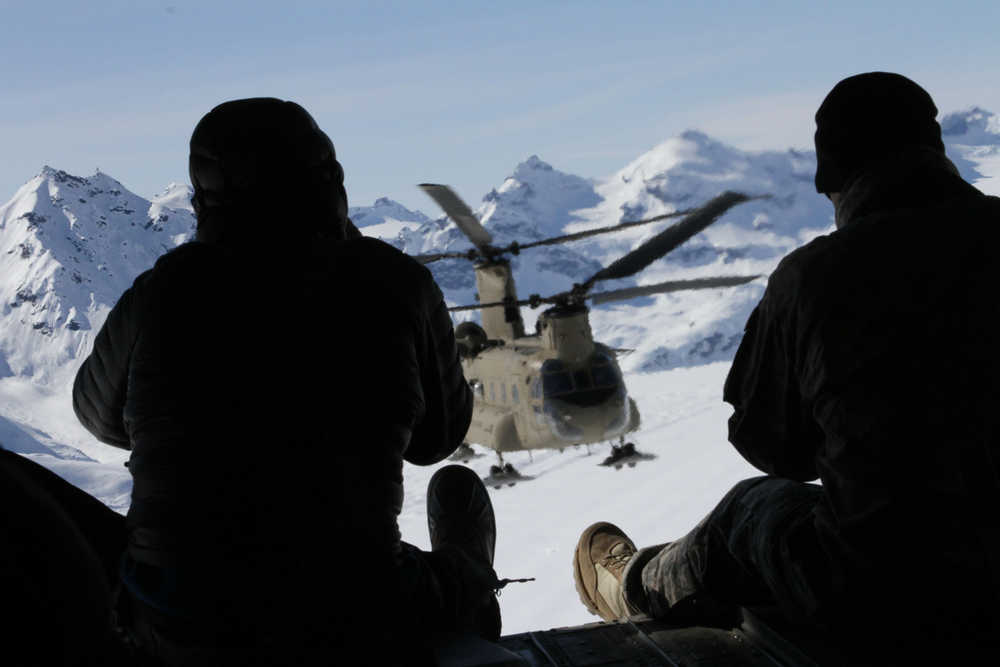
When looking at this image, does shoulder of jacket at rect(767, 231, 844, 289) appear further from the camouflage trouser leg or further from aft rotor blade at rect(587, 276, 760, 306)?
aft rotor blade at rect(587, 276, 760, 306)

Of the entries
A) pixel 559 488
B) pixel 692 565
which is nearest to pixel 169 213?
pixel 559 488

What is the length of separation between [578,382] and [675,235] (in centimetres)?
275

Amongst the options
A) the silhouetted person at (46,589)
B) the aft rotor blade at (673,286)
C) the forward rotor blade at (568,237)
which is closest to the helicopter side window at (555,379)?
the aft rotor blade at (673,286)

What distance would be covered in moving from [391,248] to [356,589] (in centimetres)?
78

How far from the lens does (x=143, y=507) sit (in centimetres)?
A: 189

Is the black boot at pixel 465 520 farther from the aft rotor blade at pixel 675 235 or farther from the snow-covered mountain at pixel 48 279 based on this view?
the snow-covered mountain at pixel 48 279

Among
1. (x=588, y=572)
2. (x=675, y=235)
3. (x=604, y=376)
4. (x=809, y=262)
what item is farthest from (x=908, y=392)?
(x=604, y=376)

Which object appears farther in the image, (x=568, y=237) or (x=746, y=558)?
(x=568, y=237)

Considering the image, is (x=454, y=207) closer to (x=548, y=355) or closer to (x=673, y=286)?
(x=548, y=355)

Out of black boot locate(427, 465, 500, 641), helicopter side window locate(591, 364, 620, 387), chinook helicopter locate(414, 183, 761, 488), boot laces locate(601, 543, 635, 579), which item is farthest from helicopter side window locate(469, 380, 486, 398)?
black boot locate(427, 465, 500, 641)

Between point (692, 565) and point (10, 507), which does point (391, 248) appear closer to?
point (10, 507)

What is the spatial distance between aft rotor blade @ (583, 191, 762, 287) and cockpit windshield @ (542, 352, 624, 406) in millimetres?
1404

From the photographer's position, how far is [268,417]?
188cm

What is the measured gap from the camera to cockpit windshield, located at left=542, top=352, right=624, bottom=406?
40.3ft
